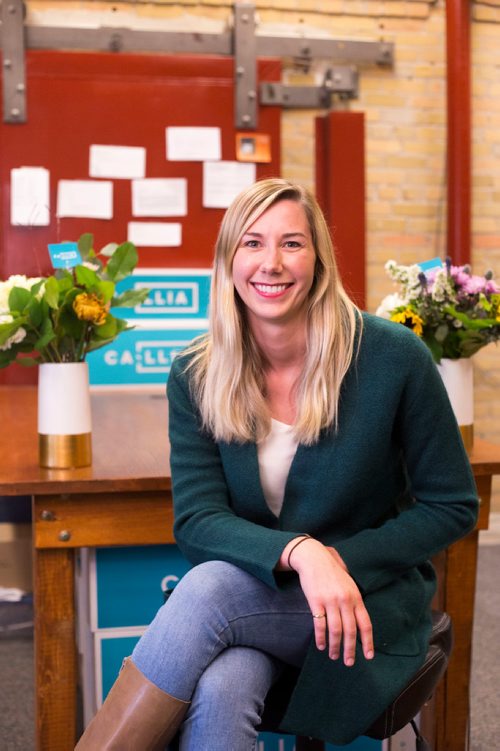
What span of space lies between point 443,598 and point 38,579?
2.89ft

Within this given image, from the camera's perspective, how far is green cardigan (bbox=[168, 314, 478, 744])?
4.78 ft

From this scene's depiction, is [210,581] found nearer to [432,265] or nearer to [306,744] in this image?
[306,744]

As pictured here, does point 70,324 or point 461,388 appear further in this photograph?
point 461,388

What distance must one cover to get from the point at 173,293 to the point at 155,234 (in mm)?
303

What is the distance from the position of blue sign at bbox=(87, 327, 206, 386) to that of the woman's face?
259 centimetres

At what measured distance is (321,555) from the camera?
140 cm

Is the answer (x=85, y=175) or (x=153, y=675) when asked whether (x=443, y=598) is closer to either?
(x=153, y=675)

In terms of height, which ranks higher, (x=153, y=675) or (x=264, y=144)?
(x=264, y=144)

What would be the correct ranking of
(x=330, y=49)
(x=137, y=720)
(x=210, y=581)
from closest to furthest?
(x=137, y=720) < (x=210, y=581) < (x=330, y=49)

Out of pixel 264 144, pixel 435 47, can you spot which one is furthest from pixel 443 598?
pixel 435 47

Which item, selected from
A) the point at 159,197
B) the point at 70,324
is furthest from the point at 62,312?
the point at 159,197

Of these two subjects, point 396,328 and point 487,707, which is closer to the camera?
point 396,328

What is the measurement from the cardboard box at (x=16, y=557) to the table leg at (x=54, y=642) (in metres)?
2.10

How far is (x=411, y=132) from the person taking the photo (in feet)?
15.5
